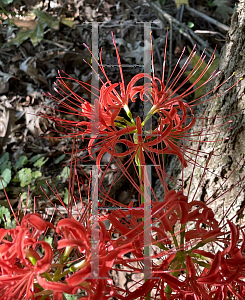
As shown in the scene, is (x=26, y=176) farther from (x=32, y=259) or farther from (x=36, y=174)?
(x=32, y=259)

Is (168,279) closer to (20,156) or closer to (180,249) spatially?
(180,249)

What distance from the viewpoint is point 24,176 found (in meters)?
1.36

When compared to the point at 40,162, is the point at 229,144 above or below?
above

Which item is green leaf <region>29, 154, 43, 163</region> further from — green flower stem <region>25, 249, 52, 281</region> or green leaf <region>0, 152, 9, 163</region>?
green flower stem <region>25, 249, 52, 281</region>

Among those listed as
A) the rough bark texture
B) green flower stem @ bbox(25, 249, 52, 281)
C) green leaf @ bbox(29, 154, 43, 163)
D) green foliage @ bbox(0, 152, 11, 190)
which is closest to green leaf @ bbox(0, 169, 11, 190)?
green foliage @ bbox(0, 152, 11, 190)

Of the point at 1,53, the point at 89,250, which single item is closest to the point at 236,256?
the point at 89,250

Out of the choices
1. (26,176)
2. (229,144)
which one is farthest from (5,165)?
(229,144)

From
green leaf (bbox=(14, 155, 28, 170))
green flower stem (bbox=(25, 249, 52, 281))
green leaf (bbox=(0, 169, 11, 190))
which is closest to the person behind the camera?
green flower stem (bbox=(25, 249, 52, 281))

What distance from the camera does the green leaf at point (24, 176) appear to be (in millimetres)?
1342

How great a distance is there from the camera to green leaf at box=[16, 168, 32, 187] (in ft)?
4.40

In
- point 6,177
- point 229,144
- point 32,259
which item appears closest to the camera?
point 32,259

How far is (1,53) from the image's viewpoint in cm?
172

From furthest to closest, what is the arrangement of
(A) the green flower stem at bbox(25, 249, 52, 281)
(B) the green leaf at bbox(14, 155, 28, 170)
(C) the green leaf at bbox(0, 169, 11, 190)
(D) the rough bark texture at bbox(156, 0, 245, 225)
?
(B) the green leaf at bbox(14, 155, 28, 170) → (C) the green leaf at bbox(0, 169, 11, 190) → (D) the rough bark texture at bbox(156, 0, 245, 225) → (A) the green flower stem at bbox(25, 249, 52, 281)

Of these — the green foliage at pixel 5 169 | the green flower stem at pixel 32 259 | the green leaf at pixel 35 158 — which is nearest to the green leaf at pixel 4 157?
the green foliage at pixel 5 169
